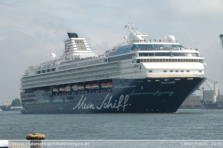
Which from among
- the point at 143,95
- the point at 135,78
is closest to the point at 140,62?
the point at 135,78

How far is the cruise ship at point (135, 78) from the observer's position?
64.4 metres

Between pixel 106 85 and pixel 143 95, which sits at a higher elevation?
pixel 106 85

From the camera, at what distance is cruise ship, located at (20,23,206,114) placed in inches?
2537

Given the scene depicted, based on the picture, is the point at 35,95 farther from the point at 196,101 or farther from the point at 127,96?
the point at 196,101

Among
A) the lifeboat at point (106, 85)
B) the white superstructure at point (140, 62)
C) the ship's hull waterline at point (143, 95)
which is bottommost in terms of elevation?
the ship's hull waterline at point (143, 95)

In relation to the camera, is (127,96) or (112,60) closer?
(127,96)

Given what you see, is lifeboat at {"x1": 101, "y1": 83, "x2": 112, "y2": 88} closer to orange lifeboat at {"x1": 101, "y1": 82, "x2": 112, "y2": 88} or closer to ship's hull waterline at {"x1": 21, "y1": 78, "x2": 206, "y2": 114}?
orange lifeboat at {"x1": 101, "y1": 82, "x2": 112, "y2": 88}

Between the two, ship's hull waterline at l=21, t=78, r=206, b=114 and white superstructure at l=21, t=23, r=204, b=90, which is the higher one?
white superstructure at l=21, t=23, r=204, b=90

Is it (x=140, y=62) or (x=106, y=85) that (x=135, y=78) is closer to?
(x=140, y=62)

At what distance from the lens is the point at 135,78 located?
6556 cm

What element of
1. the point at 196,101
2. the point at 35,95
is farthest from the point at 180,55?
the point at 196,101

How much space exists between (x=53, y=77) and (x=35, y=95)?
27.8 ft

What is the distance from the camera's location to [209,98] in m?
175

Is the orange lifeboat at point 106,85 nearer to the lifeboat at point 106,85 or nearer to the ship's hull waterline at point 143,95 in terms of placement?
the lifeboat at point 106,85
